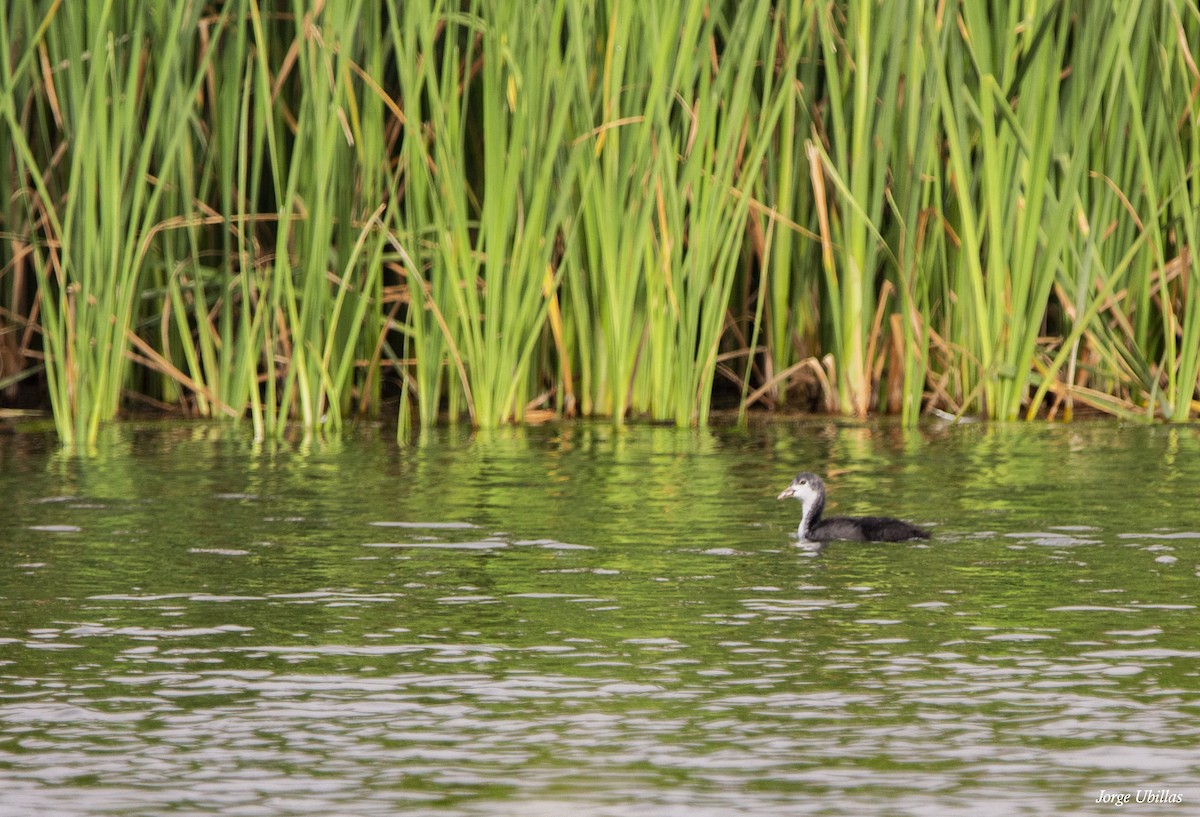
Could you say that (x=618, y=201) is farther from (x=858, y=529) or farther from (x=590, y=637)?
(x=590, y=637)

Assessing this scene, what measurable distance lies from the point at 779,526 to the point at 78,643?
2952 millimetres

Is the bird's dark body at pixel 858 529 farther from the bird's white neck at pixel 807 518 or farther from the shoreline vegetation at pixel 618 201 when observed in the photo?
the shoreline vegetation at pixel 618 201

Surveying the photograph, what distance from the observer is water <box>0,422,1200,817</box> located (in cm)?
434

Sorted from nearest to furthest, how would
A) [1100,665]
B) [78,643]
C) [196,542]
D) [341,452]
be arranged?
[1100,665]
[78,643]
[196,542]
[341,452]

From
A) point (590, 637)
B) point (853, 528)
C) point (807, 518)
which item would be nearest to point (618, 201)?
point (807, 518)

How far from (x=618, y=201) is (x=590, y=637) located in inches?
186

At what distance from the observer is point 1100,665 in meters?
5.33

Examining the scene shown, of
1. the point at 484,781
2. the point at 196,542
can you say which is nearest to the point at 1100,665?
the point at 484,781

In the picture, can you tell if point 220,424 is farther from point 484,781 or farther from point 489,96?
point 484,781

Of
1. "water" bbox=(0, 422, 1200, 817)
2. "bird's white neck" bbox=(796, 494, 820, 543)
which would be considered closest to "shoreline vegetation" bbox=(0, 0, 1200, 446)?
"water" bbox=(0, 422, 1200, 817)

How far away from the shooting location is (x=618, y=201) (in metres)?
10.2

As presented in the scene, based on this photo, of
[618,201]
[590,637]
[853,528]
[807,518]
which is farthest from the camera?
[618,201]

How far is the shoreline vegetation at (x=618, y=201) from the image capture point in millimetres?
9914

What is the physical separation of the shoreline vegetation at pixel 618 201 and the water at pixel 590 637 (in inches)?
36.8
